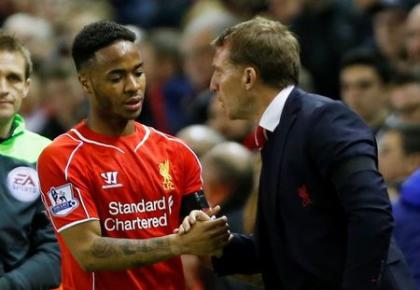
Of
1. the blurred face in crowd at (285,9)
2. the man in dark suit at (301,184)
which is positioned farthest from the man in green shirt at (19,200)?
the blurred face in crowd at (285,9)

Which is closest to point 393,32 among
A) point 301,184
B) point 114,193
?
point 301,184

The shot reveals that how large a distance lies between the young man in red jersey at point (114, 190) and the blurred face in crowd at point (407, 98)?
3.21m

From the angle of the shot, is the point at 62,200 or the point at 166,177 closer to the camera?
the point at 62,200

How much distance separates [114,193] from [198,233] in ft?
1.34

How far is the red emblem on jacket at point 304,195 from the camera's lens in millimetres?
5188

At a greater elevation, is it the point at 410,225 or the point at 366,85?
the point at 366,85

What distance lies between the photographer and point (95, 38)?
5.34 meters

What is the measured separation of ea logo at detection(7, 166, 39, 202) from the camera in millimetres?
5750

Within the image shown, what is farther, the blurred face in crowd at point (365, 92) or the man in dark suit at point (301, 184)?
the blurred face in crowd at point (365, 92)

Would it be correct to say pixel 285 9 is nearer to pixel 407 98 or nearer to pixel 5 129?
pixel 407 98

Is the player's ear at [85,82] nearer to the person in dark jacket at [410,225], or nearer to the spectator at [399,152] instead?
the person in dark jacket at [410,225]

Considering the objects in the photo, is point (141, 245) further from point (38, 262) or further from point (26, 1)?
point (26, 1)

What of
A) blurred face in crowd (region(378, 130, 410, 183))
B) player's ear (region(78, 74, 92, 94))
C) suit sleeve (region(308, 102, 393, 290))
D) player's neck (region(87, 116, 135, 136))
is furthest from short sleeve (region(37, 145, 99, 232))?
blurred face in crowd (region(378, 130, 410, 183))

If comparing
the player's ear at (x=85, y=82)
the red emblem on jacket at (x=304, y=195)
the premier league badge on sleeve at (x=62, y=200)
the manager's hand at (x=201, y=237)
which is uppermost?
the player's ear at (x=85, y=82)
